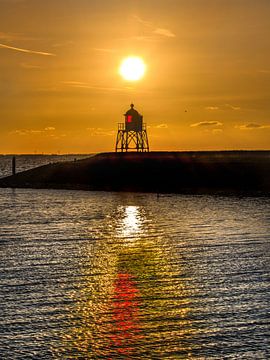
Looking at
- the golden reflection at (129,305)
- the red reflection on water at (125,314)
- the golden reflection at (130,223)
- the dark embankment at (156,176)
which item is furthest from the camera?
the dark embankment at (156,176)

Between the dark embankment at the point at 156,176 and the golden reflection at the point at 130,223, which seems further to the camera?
the dark embankment at the point at 156,176

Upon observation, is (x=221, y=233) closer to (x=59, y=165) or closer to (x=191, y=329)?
(x=191, y=329)

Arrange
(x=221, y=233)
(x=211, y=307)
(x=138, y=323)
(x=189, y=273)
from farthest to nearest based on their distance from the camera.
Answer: (x=221, y=233) < (x=189, y=273) < (x=211, y=307) < (x=138, y=323)

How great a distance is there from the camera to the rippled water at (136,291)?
1260cm

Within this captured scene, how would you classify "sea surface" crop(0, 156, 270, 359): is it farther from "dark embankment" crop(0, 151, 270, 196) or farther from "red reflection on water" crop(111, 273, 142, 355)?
"dark embankment" crop(0, 151, 270, 196)

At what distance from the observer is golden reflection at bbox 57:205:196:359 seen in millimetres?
12578

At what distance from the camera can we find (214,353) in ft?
39.4

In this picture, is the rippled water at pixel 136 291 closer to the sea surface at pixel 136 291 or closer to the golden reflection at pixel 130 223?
the sea surface at pixel 136 291

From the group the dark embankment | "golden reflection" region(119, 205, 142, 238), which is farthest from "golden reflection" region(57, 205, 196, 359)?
the dark embankment

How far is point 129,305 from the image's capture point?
627 inches

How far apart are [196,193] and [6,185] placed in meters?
34.2

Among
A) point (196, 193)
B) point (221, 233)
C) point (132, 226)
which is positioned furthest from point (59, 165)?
point (221, 233)

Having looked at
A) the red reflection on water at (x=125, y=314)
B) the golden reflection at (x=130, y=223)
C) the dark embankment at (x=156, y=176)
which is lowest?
the red reflection on water at (x=125, y=314)

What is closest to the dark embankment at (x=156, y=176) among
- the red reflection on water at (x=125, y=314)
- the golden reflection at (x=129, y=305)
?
the golden reflection at (x=129, y=305)
